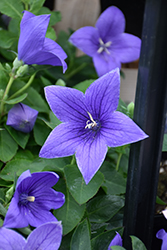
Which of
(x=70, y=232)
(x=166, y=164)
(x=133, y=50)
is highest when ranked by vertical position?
(x=133, y=50)

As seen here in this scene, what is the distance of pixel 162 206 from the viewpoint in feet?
1.62

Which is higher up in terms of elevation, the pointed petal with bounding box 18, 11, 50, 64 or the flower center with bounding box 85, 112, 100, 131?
the pointed petal with bounding box 18, 11, 50, 64

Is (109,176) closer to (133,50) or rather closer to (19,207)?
(19,207)

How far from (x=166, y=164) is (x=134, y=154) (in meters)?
0.08

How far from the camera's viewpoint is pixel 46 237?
354 mm

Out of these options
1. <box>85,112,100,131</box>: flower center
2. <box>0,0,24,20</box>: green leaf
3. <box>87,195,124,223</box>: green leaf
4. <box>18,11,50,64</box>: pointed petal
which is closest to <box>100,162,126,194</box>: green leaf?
<box>87,195,124,223</box>: green leaf

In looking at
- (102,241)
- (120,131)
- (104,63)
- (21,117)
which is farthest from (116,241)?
(104,63)

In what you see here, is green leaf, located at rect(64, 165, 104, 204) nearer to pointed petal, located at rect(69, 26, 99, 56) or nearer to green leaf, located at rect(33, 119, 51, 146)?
green leaf, located at rect(33, 119, 51, 146)

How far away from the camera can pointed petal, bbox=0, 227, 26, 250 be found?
351 mm

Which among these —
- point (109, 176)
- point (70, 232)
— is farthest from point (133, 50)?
point (70, 232)

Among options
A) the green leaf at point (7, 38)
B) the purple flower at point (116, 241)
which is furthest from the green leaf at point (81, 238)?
the green leaf at point (7, 38)

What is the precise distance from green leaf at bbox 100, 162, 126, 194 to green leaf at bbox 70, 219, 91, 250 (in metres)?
0.14

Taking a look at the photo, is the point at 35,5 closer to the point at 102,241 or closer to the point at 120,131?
A: the point at 120,131

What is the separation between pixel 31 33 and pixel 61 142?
19 centimetres
